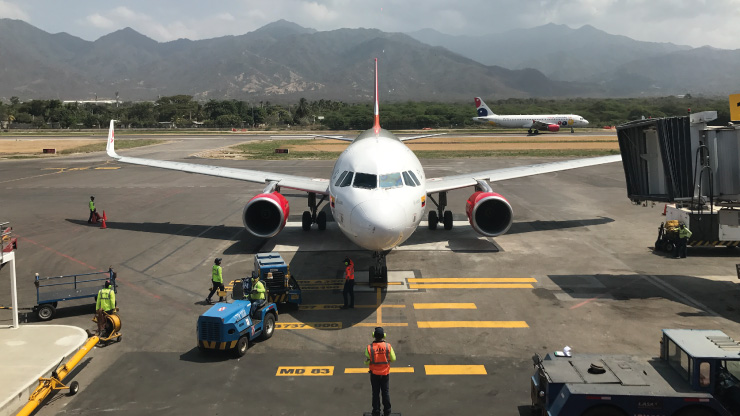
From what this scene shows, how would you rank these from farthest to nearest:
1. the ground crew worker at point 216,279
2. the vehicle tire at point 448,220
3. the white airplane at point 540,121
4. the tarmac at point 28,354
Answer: the white airplane at point 540,121 < the vehicle tire at point 448,220 < the ground crew worker at point 216,279 < the tarmac at point 28,354

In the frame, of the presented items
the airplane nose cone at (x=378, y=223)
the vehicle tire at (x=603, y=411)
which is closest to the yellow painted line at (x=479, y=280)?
the airplane nose cone at (x=378, y=223)

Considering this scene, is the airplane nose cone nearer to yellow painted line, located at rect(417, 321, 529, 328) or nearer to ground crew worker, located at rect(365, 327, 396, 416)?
yellow painted line, located at rect(417, 321, 529, 328)

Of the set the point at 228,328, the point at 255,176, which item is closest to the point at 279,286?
the point at 228,328

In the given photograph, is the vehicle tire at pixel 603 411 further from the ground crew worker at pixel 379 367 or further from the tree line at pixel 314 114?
the tree line at pixel 314 114

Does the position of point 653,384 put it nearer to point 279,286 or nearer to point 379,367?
point 379,367

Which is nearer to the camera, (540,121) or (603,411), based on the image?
(603,411)

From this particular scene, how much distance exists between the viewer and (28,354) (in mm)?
13570

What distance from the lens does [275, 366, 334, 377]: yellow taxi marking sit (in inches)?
517

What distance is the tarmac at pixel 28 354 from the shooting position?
11570 millimetres

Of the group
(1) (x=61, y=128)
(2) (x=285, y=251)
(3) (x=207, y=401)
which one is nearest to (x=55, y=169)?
(2) (x=285, y=251)

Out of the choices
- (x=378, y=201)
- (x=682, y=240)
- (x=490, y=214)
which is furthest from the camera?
(x=490, y=214)

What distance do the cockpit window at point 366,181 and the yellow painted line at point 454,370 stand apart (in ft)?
21.5

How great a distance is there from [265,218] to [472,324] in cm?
1187

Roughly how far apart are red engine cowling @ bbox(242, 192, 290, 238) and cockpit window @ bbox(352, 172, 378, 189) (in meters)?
6.61
